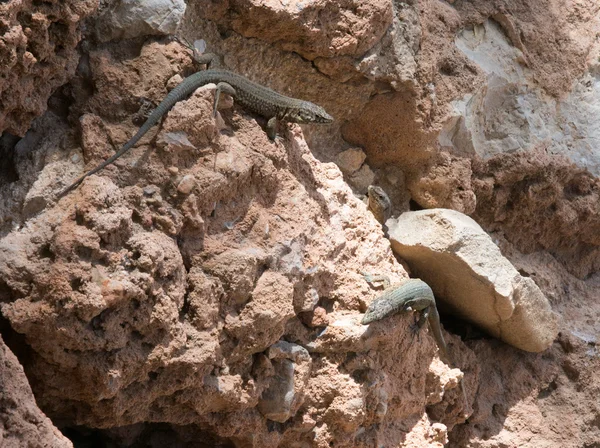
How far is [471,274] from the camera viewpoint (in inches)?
187

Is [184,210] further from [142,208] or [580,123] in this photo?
[580,123]

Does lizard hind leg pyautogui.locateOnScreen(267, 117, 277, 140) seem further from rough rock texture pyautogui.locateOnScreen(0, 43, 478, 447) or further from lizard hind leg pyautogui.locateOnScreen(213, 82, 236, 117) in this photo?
lizard hind leg pyautogui.locateOnScreen(213, 82, 236, 117)

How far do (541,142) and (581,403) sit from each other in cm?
169

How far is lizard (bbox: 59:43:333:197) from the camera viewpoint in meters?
3.51

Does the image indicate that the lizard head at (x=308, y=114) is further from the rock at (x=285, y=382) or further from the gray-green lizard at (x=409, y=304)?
the rock at (x=285, y=382)

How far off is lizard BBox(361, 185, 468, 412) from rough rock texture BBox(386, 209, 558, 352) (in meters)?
0.17

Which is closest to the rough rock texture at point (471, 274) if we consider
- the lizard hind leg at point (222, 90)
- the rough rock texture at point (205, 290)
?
the rough rock texture at point (205, 290)

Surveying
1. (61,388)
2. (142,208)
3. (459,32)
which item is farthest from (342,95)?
(61,388)

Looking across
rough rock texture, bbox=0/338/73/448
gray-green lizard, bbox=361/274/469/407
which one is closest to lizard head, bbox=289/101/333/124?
gray-green lizard, bbox=361/274/469/407

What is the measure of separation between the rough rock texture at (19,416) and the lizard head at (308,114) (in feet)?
6.25

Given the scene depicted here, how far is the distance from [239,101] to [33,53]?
42.7 inches

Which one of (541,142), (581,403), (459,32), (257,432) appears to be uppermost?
(459,32)

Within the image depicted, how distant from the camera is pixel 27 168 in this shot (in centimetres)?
336

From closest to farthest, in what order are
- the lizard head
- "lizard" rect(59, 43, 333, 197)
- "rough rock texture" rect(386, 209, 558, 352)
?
"lizard" rect(59, 43, 333, 197)
the lizard head
"rough rock texture" rect(386, 209, 558, 352)
